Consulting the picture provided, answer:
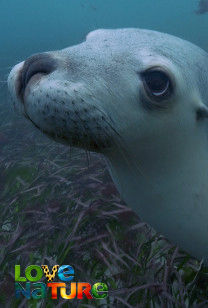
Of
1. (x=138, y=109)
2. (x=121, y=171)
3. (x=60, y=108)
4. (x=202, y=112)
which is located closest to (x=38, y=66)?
(x=60, y=108)

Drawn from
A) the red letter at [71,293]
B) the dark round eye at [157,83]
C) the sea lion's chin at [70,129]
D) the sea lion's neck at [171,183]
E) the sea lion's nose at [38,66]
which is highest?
the sea lion's nose at [38,66]

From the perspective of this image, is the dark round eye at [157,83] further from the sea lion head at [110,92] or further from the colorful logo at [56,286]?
the colorful logo at [56,286]

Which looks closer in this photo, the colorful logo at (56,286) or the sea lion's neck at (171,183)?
the sea lion's neck at (171,183)

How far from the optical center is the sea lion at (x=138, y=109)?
116cm

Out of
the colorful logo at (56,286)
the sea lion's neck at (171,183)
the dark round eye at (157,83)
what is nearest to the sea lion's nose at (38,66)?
the dark round eye at (157,83)

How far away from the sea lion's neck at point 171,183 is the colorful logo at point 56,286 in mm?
593

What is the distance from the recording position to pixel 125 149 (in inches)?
52.4

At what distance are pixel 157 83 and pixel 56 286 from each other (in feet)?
4.82

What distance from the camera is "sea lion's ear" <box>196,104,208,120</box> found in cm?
135

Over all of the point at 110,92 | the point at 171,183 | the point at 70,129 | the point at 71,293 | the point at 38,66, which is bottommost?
the point at 71,293

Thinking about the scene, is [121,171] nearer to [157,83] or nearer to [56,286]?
[157,83]

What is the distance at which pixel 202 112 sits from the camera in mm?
1374

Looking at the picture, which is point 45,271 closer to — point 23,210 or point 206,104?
point 23,210

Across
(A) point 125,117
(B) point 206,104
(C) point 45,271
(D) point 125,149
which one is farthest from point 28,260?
(B) point 206,104
